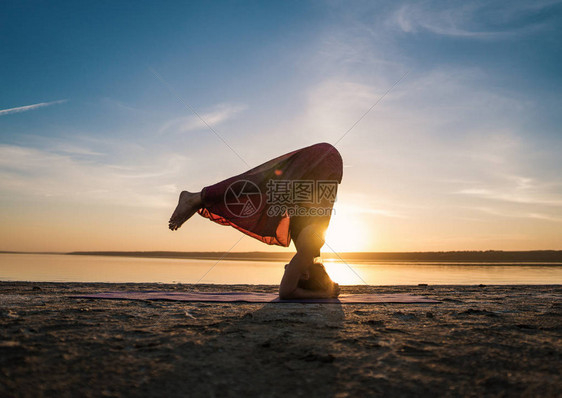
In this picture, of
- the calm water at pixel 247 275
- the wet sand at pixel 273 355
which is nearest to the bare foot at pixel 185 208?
the wet sand at pixel 273 355

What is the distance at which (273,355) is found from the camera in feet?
5.49

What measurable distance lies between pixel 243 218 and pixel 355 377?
3386 millimetres

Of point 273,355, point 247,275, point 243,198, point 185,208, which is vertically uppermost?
point 243,198

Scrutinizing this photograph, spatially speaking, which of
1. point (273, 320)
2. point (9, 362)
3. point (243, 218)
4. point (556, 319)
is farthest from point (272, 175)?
Result: point (9, 362)

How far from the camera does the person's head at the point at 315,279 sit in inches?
171

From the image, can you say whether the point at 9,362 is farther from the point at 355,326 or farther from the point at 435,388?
the point at 355,326

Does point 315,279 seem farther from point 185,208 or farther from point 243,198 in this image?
point 185,208

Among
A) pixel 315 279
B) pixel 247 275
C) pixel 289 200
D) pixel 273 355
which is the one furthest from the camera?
pixel 247 275

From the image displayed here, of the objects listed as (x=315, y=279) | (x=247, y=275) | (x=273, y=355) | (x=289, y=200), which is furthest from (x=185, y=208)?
(x=247, y=275)

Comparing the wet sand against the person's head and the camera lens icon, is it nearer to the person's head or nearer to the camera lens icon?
the person's head

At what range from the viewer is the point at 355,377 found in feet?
4.63

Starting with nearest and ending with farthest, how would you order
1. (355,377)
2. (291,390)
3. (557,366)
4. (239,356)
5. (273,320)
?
A: (291,390), (355,377), (557,366), (239,356), (273,320)

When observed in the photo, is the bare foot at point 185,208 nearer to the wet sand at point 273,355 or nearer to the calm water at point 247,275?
the wet sand at point 273,355

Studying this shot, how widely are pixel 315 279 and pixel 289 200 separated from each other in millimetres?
993
